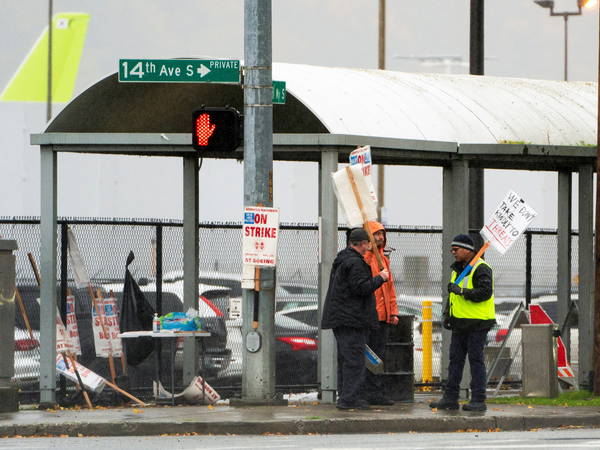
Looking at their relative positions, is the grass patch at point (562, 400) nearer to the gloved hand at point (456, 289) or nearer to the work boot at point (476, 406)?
the work boot at point (476, 406)

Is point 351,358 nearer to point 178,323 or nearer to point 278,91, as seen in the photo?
point 178,323

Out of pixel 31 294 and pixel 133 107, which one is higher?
pixel 133 107

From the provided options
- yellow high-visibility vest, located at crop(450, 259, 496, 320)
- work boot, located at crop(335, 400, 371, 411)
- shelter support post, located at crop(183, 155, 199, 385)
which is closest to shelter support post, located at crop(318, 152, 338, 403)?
work boot, located at crop(335, 400, 371, 411)

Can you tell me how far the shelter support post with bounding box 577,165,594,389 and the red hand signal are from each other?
4961 mm

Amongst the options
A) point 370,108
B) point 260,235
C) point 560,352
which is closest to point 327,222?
point 260,235

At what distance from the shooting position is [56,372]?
17.2 meters

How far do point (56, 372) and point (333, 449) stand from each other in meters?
5.18

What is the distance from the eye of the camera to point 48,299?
16953 millimetres

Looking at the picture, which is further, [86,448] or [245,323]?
[245,323]

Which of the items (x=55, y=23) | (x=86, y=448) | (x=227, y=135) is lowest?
(x=86, y=448)

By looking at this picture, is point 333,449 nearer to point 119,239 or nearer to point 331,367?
point 331,367

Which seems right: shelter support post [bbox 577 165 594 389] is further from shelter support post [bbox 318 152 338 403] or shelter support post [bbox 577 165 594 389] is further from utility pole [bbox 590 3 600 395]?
shelter support post [bbox 318 152 338 403]

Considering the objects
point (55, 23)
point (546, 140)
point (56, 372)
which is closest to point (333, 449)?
point (56, 372)

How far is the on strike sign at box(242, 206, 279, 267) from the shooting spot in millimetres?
16172
